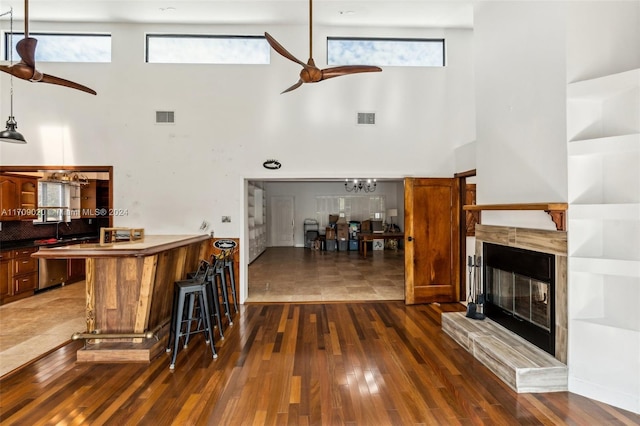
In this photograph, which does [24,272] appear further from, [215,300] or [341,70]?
[341,70]

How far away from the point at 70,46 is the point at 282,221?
8192mm

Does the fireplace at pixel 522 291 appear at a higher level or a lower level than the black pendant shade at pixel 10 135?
lower

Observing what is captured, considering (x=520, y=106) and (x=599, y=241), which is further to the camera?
(x=520, y=106)

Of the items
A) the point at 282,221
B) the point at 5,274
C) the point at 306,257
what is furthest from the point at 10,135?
the point at 282,221

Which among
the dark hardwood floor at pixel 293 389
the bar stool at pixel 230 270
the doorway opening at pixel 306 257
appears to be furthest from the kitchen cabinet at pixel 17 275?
the doorway opening at pixel 306 257

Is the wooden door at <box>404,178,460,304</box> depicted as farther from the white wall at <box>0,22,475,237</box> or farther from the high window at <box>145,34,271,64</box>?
the high window at <box>145,34,271,64</box>

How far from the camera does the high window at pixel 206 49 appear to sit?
514 cm

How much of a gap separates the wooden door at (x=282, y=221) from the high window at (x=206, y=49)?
733 centimetres

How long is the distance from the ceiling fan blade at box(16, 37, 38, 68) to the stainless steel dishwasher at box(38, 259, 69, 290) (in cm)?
428

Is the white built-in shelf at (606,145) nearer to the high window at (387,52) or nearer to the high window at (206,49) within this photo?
the high window at (387,52)

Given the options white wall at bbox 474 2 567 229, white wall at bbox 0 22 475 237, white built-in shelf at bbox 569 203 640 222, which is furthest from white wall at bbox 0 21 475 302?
white built-in shelf at bbox 569 203 640 222

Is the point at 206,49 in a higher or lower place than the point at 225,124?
higher

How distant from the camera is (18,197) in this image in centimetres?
570

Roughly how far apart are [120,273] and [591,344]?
424 centimetres
